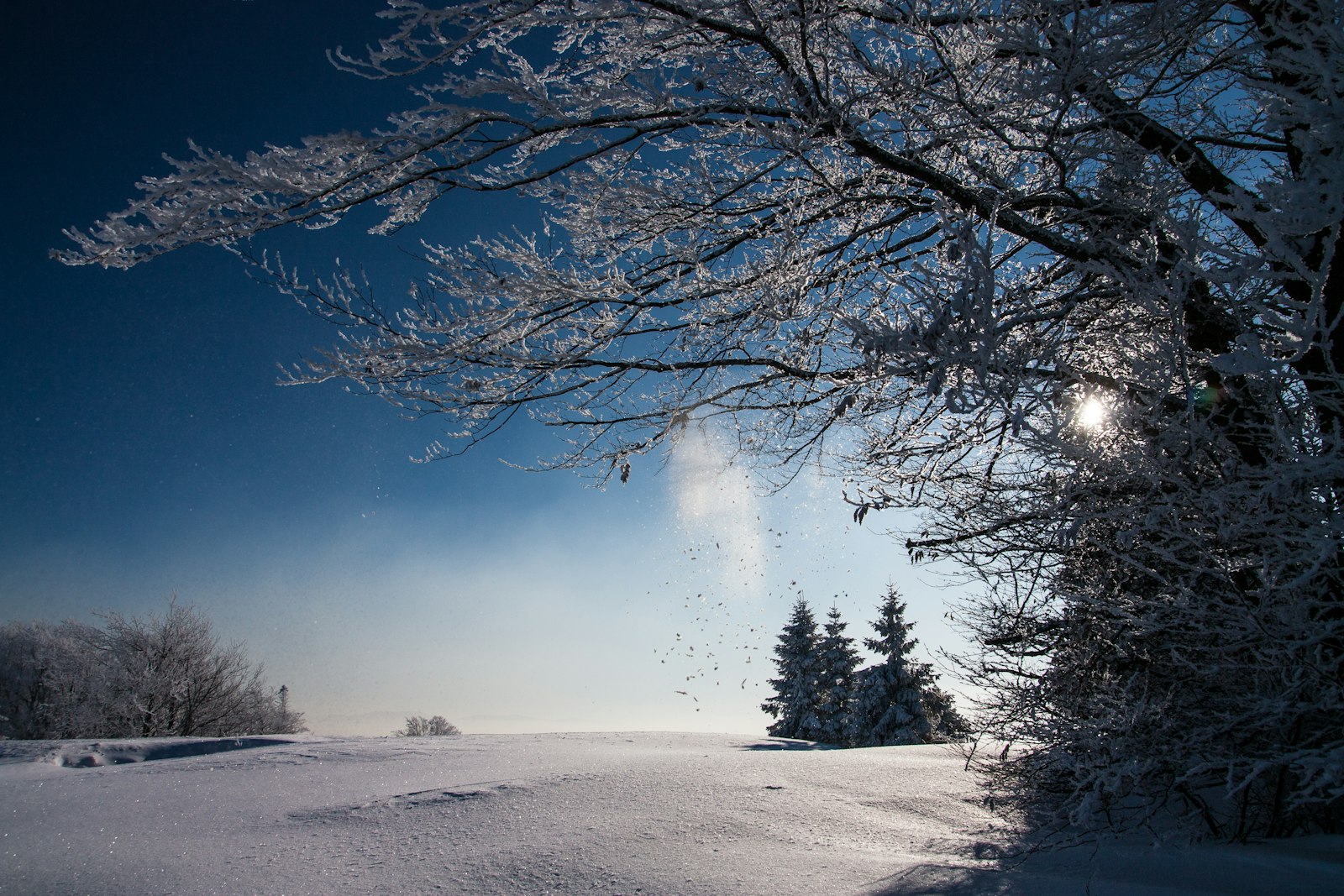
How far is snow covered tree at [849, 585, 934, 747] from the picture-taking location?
58.1 feet

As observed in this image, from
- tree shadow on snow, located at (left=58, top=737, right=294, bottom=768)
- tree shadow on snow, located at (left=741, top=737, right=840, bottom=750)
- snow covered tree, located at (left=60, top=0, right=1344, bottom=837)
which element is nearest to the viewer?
snow covered tree, located at (left=60, top=0, right=1344, bottom=837)

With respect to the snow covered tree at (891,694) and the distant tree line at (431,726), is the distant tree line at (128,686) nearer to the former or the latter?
the distant tree line at (431,726)

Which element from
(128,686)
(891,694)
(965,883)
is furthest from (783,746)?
(128,686)

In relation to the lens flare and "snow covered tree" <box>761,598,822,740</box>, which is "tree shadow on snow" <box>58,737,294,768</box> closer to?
the lens flare

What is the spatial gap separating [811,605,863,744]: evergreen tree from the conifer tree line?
0.03 m

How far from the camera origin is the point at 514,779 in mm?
4152

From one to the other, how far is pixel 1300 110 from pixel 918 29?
206 centimetres

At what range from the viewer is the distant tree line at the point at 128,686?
Answer: 17.7m

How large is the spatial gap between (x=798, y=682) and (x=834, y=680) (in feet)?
3.78

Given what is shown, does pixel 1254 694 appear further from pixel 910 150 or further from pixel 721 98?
pixel 721 98

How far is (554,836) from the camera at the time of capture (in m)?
3.00

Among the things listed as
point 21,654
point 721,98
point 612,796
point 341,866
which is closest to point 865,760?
point 612,796

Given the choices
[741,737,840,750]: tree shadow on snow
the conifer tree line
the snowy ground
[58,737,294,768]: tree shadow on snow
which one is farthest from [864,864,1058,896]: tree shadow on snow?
the conifer tree line

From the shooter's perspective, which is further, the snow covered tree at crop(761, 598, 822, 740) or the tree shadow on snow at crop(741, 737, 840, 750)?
the snow covered tree at crop(761, 598, 822, 740)
